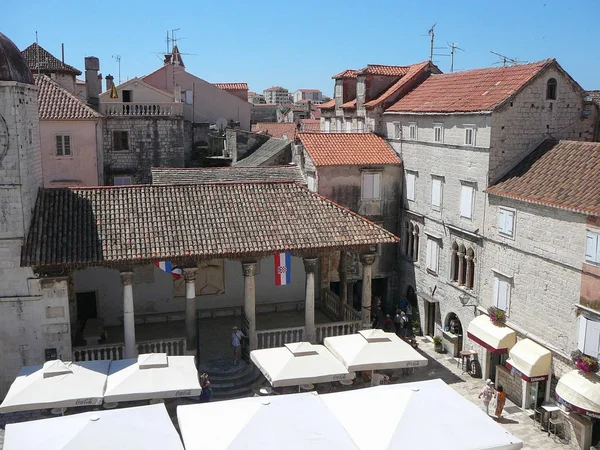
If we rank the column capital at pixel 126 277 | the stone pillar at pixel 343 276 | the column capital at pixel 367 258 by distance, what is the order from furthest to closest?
the stone pillar at pixel 343 276, the column capital at pixel 367 258, the column capital at pixel 126 277

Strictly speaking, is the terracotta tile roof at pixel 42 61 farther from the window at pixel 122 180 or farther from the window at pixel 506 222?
the window at pixel 506 222

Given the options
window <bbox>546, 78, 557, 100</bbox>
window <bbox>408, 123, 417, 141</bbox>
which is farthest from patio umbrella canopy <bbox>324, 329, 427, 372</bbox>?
window <bbox>408, 123, 417, 141</bbox>

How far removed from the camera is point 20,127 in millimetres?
20750

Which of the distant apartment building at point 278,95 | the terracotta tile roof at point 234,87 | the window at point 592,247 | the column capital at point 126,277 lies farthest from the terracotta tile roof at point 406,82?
the distant apartment building at point 278,95

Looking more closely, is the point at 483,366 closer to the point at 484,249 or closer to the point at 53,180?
the point at 484,249

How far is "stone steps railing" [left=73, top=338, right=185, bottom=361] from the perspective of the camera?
22000 mm

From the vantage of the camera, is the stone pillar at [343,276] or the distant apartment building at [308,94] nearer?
the stone pillar at [343,276]

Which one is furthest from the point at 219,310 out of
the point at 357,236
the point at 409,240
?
the point at 409,240

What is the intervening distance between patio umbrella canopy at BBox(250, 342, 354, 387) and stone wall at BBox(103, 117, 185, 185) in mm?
23991

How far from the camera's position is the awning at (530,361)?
68.5 feet

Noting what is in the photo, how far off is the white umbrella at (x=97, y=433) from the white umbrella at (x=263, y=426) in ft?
2.17

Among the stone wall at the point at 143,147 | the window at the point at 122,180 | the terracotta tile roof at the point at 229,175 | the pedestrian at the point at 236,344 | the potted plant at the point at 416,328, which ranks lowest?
the potted plant at the point at 416,328

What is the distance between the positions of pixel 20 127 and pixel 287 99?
163068 millimetres

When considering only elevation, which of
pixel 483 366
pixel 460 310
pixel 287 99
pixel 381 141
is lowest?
pixel 483 366
